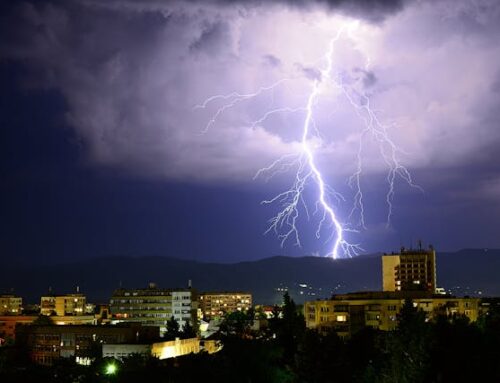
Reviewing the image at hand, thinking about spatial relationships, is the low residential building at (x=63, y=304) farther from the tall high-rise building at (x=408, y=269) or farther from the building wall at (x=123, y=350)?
the building wall at (x=123, y=350)

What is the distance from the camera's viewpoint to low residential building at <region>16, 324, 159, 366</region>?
1943 inches

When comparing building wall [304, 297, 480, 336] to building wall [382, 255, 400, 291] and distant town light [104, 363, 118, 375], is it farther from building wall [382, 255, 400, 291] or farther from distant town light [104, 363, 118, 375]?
building wall [382, 255, 400, 291]

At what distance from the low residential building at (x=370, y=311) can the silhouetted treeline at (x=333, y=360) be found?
20.6 ft

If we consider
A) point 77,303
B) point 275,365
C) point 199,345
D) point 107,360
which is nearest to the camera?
point 275,365

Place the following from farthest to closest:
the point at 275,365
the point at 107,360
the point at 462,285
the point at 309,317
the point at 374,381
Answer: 1. the point at 462,285
2. the point at 309,317
3. the point at 107,360
4. the point at 275,365
5. the point at 374,381

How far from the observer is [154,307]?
71750 mm

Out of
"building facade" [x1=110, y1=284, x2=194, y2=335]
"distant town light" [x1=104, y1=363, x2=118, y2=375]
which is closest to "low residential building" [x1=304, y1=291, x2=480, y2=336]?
"distant town light" [x1=104, y1=363, x2=118, y2=375]

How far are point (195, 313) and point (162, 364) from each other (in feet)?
125

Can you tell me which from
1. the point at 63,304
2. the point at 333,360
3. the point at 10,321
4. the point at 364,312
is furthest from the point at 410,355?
the point at 63,304

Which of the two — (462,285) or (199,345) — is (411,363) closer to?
(199,345)

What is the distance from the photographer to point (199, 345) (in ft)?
156

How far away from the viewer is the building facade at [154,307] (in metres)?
71.4

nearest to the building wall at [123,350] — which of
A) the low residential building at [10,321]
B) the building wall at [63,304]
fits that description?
the low residential building at [10,321]

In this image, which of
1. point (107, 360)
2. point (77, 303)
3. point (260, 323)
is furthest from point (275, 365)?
point (77, 303)
